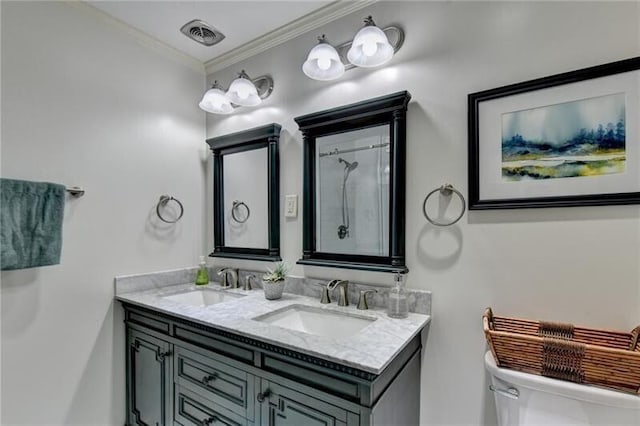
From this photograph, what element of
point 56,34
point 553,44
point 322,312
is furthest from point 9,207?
point 553,44

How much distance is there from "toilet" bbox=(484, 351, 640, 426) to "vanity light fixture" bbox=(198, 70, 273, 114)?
71.3 inches

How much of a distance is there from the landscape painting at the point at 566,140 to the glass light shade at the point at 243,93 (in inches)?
53.6

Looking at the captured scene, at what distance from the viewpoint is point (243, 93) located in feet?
6.08

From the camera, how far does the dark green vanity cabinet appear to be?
3.29ft

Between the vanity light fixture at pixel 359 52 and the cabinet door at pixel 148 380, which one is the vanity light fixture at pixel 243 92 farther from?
the cabinet door at pixel 148 380

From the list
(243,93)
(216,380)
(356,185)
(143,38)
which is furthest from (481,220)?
(143,38)

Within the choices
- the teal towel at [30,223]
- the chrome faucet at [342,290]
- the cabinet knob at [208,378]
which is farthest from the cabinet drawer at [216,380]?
the teal towel at [30,223]

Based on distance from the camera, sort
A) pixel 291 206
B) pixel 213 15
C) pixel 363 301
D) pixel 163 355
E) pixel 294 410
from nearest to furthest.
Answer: pixel 294 410 < pixel 363 301 < pixel 163 355 < pixel 213 15 < pixel 291 206

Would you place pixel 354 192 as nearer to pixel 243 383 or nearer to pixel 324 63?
pixel 324 63

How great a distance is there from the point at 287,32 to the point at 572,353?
2.01 metres

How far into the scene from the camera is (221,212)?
2168mm

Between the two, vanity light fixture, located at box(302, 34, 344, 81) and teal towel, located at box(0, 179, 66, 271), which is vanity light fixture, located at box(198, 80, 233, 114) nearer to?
vanity light fixture, located at box(302, 34, 344, 81)

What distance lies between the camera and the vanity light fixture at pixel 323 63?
1.49 meters

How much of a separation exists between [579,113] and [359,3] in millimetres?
1130
